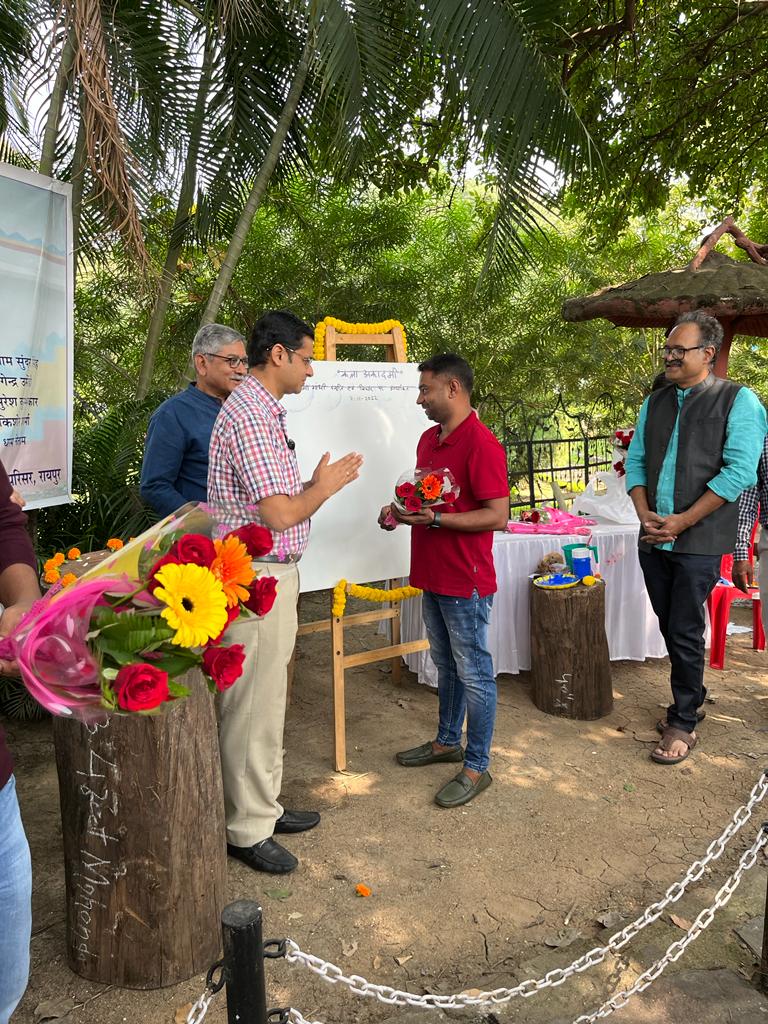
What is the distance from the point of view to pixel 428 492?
10.9 feet

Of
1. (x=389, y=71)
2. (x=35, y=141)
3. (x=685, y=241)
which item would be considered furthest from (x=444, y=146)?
(x=685, y=241)

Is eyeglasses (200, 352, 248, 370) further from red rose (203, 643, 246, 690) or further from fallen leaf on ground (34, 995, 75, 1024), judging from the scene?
A: fallen leaf on ground (34, 995, 75, 1024)

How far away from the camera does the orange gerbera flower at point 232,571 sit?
4.79 feet

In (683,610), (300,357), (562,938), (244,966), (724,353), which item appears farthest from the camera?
(724,353)

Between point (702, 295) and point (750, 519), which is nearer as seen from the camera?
point (750, 519)

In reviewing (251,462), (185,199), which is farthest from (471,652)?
(185,199)

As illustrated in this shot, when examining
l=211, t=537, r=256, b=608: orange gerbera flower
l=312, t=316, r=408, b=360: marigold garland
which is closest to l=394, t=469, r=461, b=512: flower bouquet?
l=312, t=316, r=408, b=360: marigold garland

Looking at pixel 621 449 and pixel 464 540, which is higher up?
pixel 621 449

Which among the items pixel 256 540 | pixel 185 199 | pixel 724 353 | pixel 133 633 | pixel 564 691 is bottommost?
pixel 564 691

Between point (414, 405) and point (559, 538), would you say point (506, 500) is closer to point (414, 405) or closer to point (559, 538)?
point (414, 405)

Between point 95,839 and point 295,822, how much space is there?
120 centimetres

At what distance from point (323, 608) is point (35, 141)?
176 inches

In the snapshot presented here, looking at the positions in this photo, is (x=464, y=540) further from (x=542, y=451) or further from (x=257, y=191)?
(x=542, y=451)

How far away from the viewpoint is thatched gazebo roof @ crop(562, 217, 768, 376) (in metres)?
5.41
